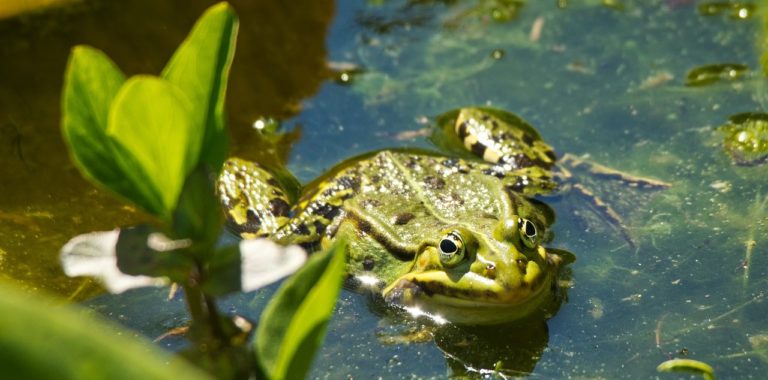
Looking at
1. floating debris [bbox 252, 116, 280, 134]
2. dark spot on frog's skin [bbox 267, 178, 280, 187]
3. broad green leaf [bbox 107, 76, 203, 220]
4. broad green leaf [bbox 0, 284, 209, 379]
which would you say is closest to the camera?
broad green leaf [bbox 0, 284, 209, 379]

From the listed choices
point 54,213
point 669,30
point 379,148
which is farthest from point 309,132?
point 669,30

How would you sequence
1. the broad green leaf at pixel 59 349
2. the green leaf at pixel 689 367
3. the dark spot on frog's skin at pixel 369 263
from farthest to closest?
the dark spot on frog's skin at pixel 369 263 < the green leaf at pixel 689 367 < the broad green leaf at pixel 59 349

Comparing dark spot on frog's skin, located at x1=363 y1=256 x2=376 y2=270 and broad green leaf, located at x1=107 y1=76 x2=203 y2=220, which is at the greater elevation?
dark spot on frog's skin, located at x1=363 y1=256 x2=376 y2=270

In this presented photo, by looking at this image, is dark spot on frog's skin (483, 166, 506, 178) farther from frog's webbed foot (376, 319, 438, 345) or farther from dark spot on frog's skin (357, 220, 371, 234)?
frog's webbed foot (376, 319, 438, 345)

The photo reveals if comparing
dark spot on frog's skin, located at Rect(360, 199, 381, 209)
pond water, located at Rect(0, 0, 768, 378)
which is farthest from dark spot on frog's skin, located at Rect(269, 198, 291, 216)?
dark spot on frog's skin, located at Rect(360, 199, 381, 209)

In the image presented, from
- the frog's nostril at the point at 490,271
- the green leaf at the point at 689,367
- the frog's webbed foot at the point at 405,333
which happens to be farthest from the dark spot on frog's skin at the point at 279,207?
the green leaf at the point at 689,367

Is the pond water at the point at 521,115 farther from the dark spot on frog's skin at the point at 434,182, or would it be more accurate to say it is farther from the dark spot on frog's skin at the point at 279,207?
the dark spot on frog's skin at the point at 434,182

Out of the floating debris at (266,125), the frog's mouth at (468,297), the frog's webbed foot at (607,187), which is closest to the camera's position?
the frog's mouth at (468,297)
